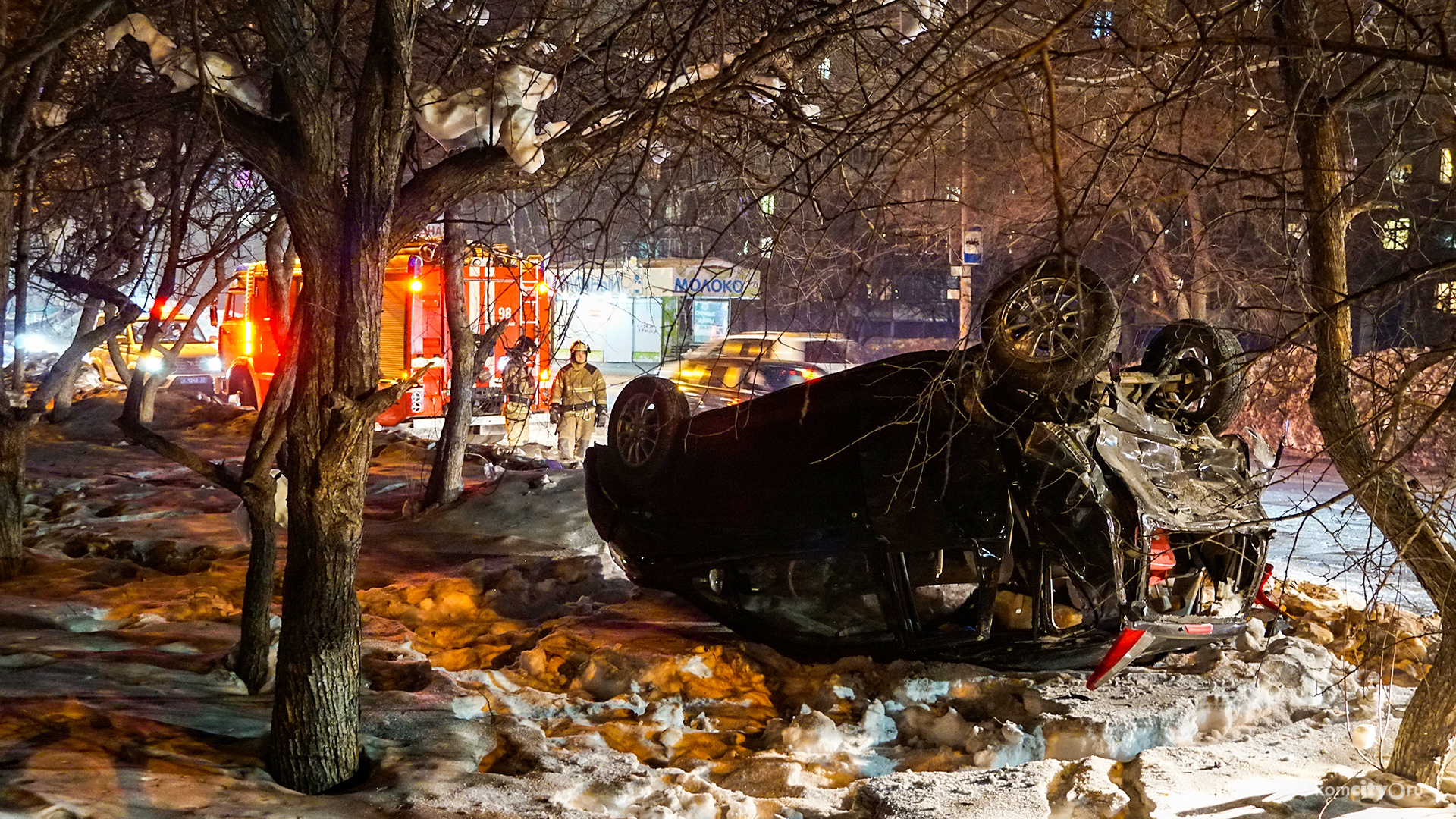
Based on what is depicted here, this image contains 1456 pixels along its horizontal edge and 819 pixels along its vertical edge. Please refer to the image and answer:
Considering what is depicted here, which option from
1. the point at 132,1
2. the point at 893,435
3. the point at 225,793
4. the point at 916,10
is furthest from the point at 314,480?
the point at 916,10

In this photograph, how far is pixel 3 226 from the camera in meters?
7.39

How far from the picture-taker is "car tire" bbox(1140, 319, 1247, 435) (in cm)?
675

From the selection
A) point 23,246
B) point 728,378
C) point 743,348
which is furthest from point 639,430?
point 743,348

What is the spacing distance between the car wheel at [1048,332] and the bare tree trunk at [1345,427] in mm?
901

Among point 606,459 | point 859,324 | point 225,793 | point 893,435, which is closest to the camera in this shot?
point 225,793

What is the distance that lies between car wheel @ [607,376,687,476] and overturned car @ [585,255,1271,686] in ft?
0.30

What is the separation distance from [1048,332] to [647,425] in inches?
137

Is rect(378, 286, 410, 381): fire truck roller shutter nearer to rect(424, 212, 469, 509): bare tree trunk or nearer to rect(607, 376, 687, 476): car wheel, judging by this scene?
rect(424, 212, 469, 509): bare tree trunk

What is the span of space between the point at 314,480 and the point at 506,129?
5.53 ft

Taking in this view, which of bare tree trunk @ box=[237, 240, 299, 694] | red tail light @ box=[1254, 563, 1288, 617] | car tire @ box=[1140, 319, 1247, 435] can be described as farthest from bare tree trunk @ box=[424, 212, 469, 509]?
red tail light @ box=[1254, 563, 1288, 617]

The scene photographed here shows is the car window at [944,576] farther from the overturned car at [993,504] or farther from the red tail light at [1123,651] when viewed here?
the red tail light at [1123,651]

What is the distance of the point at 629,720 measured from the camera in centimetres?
589

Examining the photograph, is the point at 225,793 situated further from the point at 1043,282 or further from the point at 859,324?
the point at 859,324

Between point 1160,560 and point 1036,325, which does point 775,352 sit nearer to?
point 1160,560
